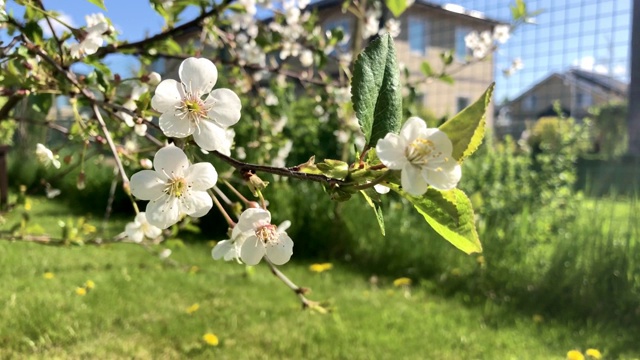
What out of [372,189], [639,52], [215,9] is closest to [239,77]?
[215,9]

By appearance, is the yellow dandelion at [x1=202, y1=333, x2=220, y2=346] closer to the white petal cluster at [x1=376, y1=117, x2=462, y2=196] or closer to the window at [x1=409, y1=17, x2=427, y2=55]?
the white petal cluster at [x1=376, y1=117, x2=462, y2=196]

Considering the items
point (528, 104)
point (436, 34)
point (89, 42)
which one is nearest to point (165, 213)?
point (89, 42)

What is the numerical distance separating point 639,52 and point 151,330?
10.8 feet

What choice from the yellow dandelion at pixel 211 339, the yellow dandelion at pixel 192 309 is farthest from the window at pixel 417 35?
the yellow dandelion at pixel 211 339

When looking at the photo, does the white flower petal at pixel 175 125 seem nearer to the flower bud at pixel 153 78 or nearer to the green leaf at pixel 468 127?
the green leaf at pixel 468 127

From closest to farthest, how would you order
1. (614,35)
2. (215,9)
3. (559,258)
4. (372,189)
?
(372,189) < (215,9) < (559,258) < (614,35)

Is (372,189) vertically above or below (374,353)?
above

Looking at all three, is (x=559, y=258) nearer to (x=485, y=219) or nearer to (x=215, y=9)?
(x=485, y=219)

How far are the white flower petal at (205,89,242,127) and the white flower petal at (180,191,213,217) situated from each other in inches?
2.8

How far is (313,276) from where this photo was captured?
2703 mm

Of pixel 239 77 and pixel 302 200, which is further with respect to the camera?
pixel 302 200

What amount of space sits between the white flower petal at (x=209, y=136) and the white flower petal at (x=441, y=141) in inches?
7.8

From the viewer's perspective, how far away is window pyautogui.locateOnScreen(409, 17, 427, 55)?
24.4 feet

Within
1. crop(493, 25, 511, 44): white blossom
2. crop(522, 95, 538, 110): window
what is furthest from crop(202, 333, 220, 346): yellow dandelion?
crop(522, 95, 538, 110): window
